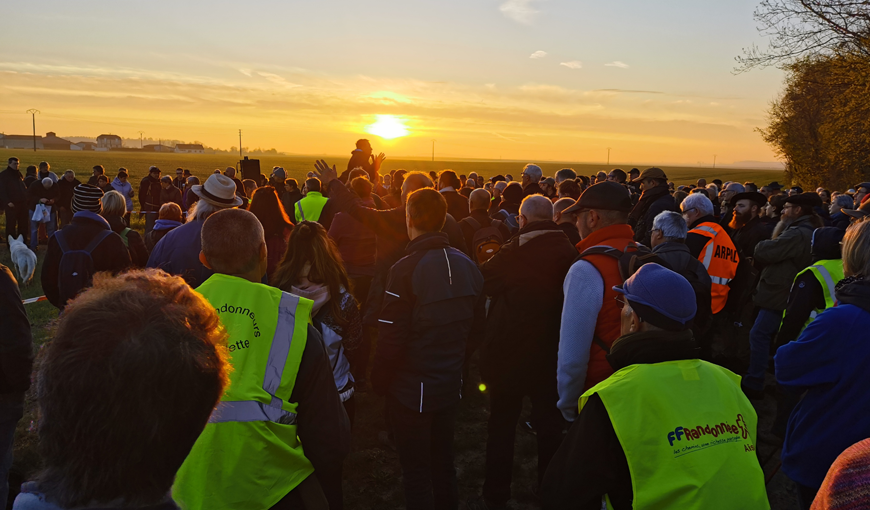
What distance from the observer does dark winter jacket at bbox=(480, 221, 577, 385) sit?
3887 millimetres

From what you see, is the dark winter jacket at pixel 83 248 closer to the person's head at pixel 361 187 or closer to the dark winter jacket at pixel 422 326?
the person's head at pixel 361 187

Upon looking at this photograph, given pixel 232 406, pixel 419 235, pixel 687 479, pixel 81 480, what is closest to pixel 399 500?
pixel 419 235

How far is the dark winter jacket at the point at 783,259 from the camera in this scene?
620 centimetres

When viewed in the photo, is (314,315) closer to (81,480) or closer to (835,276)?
(81,480)

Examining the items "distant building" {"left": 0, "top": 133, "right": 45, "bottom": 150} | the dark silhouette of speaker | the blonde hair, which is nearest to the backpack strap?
the blonde hair

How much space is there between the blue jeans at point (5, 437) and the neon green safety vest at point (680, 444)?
3.38 m

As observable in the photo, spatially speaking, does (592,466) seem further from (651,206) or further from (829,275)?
(651,206)

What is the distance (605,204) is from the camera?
3652 millimetres

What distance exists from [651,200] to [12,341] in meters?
7.45

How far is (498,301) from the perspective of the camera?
4.04 metres

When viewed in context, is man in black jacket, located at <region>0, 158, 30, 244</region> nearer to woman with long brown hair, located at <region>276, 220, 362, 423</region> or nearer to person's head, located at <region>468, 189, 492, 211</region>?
person's head, located at <region>468, 189, 492, 211</region>

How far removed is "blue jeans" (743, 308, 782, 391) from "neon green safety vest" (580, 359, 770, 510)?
5.29m

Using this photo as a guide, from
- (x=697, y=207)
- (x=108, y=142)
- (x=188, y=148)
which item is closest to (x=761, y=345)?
(x=697, y=207)

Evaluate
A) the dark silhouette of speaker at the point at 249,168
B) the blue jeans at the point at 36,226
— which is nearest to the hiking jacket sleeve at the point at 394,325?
the dark silhouette of speaker at the point at 249,168
